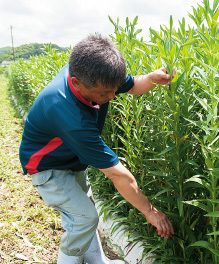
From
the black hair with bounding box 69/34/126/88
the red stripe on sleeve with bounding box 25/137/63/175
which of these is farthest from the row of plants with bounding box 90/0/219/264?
the red stripe on sleeve with bounding box 25/137/63/175

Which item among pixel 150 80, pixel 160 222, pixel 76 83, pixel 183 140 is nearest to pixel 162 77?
pixel 150 80

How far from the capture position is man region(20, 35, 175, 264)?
5.06 feet

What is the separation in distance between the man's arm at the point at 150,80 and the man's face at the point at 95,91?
276 millimetres

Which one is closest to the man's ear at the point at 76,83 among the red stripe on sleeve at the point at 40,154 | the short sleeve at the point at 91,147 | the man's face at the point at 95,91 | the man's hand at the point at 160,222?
the man's face at the point at 95,91

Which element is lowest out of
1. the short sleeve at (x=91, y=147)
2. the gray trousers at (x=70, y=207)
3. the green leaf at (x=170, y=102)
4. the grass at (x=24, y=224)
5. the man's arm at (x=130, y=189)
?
the grass at (x=24, y=224)

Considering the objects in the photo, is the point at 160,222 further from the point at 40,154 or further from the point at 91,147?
the point at 40,154

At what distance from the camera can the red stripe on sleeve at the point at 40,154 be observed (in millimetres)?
1894

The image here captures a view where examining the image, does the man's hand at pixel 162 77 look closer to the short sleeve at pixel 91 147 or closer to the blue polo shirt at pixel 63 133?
the blue polo shirt at pixel 63 133

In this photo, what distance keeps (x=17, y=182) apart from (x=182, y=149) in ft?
9.68

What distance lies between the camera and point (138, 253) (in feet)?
7.39

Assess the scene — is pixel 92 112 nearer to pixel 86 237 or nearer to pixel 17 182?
pixel 86 237

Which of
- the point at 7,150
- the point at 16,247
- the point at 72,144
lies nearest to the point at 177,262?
the point at 72,144

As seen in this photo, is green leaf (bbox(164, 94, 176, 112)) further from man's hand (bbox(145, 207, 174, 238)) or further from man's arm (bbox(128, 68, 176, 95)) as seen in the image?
man's hand (bbox(145, 207, 174, 238))

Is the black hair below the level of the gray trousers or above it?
above
